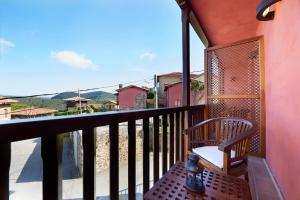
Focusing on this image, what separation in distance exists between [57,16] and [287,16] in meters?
16.7

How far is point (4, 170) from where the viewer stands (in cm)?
60

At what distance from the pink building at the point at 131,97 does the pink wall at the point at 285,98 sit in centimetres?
1265

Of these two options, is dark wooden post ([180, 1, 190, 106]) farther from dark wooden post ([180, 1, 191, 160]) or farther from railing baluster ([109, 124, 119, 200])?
railing baluster ([109, 124, 119, 200])

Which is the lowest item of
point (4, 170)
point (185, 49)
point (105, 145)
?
point (105, 145)

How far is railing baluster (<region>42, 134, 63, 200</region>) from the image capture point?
0.74 meters

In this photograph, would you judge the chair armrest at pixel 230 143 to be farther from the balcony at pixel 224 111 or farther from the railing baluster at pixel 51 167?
the railing baluster at pixel 51 167

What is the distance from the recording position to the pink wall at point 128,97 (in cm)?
1495

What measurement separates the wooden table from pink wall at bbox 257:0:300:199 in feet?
1.36

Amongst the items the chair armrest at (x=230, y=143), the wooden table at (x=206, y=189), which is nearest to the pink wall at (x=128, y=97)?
the chair armrest at (x=230, y=143)

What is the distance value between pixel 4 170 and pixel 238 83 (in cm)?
294

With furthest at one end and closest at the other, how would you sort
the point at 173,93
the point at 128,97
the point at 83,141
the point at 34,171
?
the point at 128,97, the point at 173,93, the point at 34,171, the point at 83,141

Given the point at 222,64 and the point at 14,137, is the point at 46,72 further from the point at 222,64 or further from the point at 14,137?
the point at 14,137

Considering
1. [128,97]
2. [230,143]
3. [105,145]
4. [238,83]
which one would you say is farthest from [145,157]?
[128,97]

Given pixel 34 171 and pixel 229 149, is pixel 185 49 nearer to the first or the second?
pixel 229 149
